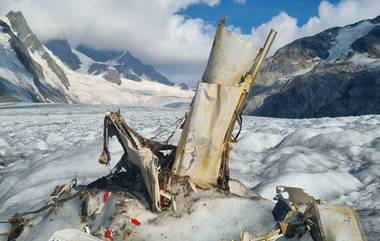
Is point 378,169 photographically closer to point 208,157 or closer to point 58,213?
point 208,157

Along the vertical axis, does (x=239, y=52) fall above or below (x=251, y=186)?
above

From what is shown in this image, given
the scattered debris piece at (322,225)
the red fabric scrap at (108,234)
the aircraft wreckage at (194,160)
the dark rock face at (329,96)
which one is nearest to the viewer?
the scattered debris piece at (322,225)

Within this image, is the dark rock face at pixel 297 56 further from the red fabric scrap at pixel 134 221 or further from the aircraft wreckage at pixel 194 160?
the red fabric scrap at pixel 134 221

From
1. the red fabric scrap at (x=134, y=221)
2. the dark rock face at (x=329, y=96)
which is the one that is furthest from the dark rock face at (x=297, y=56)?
the red fabric scrap at (x=134, y=221)

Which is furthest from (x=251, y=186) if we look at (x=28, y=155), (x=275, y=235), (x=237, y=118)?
(x=28, y=155)

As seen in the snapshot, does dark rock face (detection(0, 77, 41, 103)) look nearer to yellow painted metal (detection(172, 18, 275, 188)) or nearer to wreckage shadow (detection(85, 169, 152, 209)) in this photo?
wreckage shadow (detection(85, 169, 152, 209))

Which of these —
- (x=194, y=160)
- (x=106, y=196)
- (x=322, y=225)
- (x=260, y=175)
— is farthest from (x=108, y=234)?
(x=260, y=175)

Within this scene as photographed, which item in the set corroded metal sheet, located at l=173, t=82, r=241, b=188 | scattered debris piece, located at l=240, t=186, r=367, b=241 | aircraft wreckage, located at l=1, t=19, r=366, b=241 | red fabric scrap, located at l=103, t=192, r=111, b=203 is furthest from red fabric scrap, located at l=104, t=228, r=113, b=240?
scattered debris piece, located at l=240, t=186, r=367, b=241

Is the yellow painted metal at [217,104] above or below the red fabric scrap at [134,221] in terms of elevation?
above
